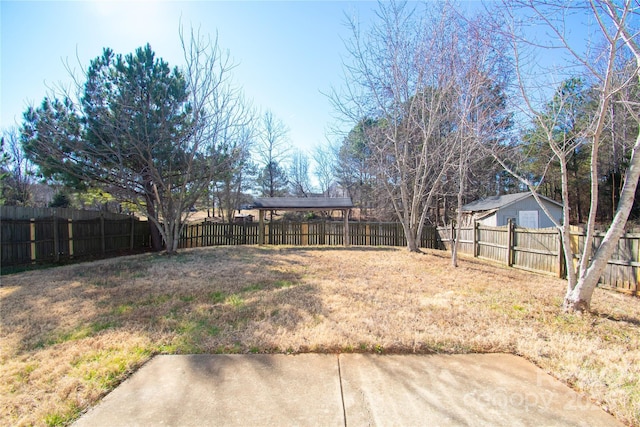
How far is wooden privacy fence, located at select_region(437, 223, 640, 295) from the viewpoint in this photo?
5.92 m

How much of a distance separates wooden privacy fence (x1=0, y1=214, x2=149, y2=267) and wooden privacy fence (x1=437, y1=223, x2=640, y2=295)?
1360cm

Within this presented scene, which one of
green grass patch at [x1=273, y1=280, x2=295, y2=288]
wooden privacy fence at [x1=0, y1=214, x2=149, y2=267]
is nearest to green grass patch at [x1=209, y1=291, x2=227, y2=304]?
green grass patch at [x1=273, y1=280, x2=295, y2=288]

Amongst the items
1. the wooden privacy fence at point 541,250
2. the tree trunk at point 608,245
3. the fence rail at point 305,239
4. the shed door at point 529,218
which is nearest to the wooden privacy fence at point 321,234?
the fence rail at point 305,239

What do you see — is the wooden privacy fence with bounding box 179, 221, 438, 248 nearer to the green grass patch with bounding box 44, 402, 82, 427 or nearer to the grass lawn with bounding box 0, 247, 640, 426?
the grass lawn with bounding box 0, 247, 640, 426

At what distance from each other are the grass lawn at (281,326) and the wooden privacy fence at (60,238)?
88.6 inches

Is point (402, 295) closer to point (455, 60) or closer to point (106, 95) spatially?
point (455, 60)

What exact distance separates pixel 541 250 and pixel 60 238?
45.4 feet

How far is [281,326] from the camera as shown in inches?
146

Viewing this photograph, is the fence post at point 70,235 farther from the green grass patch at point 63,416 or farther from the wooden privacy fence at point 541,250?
the wooden privacy fence at point 541,250

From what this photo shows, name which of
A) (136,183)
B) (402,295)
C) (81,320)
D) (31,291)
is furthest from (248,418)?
(136,183)

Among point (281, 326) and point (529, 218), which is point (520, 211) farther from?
point (281, 326)

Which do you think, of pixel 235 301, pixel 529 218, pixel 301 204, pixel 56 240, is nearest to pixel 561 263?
pixel 235 301

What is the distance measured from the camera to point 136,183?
11.4 metres

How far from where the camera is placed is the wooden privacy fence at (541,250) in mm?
5918
